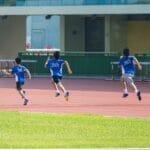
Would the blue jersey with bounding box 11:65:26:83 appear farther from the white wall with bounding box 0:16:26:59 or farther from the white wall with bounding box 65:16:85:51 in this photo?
the white wall with bounding box 0:16:26:59

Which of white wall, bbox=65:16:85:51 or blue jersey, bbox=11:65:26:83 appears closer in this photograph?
blue jersey, bbox=11:65:26:83

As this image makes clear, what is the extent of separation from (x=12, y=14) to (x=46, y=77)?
7.21 m

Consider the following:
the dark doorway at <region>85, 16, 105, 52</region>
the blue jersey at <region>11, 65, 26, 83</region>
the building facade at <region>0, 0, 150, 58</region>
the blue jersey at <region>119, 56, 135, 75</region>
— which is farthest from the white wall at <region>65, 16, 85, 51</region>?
the blue jersey at <region>11, 65, 26, 83</region>

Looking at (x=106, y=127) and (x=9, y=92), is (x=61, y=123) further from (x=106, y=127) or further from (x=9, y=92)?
(x=9, y=92)

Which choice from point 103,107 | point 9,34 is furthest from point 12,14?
point 103,107

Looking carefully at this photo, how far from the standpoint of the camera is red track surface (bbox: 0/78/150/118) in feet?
71.7

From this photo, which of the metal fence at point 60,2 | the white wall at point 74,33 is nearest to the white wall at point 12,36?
the white wall at point 74,33

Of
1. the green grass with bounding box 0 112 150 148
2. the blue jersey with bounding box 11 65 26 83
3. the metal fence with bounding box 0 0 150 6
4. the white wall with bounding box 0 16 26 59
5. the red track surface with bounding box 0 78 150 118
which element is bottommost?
the red track surface with bounding box 0 78 150 118

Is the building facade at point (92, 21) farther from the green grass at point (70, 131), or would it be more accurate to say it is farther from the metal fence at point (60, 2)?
the green grass at point (70, 131)

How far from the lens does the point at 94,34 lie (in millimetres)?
52375

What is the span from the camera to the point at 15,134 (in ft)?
49.2

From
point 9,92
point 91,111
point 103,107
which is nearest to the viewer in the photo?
point 91,111

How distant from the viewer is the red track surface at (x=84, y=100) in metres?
21.8

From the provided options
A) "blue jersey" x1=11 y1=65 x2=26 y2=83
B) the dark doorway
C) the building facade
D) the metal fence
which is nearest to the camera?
"blue jersey" x1=11 y1=65 x2=26 y2=83
